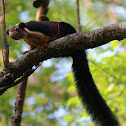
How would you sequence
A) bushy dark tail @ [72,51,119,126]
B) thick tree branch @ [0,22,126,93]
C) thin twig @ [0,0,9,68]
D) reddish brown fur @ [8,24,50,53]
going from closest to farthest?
thick tree branch @ [0,22,126,93], thin twig @ [0,0,9,68], bushy dark tail @ [72,51,119,126], reddish brown fur @ [8,24,50,53]

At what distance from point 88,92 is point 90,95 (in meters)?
0.06

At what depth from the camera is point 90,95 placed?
3.37 metres

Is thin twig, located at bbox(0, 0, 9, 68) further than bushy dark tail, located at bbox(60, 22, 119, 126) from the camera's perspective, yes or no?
No

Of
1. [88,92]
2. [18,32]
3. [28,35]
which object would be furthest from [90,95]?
[18,32]

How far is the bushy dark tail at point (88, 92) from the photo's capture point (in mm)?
3133

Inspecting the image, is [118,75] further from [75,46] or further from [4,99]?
[4,99]

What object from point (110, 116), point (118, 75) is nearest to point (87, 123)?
point (118, 75)

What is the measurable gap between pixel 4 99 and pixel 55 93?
3.24 m

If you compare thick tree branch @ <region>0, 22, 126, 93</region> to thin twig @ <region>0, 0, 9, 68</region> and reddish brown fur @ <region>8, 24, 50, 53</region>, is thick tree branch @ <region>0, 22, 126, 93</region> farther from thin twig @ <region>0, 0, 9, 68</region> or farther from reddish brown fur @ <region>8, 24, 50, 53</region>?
reddish brown fur @ <region>8, 24, 50, 53</region>

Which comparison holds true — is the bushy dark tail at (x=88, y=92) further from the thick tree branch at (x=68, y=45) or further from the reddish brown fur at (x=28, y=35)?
the thick tree branch at (x=68, y=45)

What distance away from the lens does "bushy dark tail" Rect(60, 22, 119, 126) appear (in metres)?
3.13

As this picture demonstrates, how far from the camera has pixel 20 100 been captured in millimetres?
3713

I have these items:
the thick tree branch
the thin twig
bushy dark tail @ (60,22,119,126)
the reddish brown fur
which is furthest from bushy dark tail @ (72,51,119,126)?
the thin twig

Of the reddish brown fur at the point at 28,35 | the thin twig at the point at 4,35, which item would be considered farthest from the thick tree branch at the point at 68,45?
the reddish brown fur at the point at 28,35
